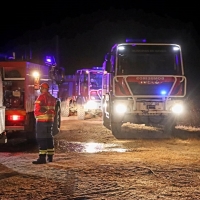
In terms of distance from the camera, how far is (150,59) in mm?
12992

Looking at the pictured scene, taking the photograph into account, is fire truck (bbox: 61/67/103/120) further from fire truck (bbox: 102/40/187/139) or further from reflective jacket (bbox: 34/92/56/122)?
reflective jacket (bbox: 34/92/56/122)

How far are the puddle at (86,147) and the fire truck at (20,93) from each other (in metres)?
1.18

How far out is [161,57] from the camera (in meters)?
13.0

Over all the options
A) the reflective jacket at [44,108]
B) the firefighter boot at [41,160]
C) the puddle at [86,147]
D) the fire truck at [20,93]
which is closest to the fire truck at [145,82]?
the puddle at [86,147]

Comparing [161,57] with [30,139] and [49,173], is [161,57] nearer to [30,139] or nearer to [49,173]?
[30,139]

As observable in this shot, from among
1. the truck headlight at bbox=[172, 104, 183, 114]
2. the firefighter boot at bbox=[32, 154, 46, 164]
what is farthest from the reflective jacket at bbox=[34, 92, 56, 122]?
the truck headlight at bbox=[172, 104, 183, 114]

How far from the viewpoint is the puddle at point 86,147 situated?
33.9 ft

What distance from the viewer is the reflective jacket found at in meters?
8.49

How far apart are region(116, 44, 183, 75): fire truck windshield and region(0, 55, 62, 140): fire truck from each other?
2871mm

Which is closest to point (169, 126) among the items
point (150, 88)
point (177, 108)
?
point (177, 108)

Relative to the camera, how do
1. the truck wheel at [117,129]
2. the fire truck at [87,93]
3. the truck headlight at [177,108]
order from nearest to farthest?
the truck headlight at [177,108], the truck wheel at [117,129], the fire truck at [87,93]

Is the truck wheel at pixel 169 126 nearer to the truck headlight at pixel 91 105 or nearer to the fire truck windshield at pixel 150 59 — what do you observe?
the fire truck windshield at pixel 150 59

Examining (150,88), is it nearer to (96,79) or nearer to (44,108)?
(44,108)

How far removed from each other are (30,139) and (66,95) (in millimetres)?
8371
